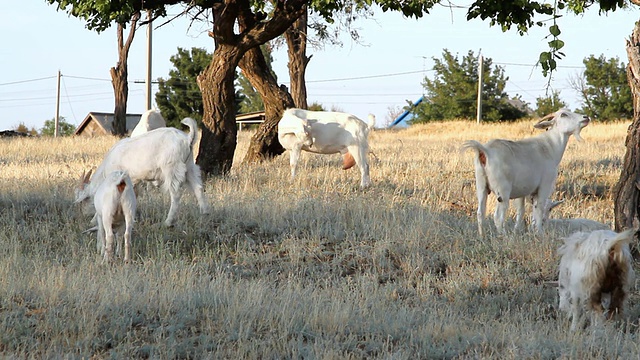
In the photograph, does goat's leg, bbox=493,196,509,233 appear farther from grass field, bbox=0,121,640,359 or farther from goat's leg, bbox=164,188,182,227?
goat's leg, bbox=164,188,182,227

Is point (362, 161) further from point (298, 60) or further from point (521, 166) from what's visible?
point (298, 60)

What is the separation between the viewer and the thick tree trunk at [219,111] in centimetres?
1455

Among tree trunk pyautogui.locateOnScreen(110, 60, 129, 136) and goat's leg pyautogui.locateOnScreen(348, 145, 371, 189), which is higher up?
tree trunk pyautogui.locateOnScreen(110, 60, 129, 136)

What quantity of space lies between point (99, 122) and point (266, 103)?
148ft

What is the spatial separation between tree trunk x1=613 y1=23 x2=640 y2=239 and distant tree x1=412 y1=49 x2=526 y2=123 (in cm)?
4491

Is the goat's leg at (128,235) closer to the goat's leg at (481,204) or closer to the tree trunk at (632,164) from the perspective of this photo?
the goat's leg at (481,204)

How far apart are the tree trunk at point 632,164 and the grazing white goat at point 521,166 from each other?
1.26 m

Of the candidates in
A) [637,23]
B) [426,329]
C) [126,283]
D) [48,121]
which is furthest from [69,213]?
[48,121]

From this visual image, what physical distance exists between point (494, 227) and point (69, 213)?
18.1ft

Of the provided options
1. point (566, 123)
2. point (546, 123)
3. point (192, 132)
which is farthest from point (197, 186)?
point (566, 123)

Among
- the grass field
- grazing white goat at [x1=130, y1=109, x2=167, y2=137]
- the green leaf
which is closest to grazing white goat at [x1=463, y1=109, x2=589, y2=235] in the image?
the grass field

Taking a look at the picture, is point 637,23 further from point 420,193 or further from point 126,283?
point 126,283

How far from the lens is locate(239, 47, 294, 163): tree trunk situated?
16953 millimetres

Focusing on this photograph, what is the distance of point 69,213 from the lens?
36.5 feet
